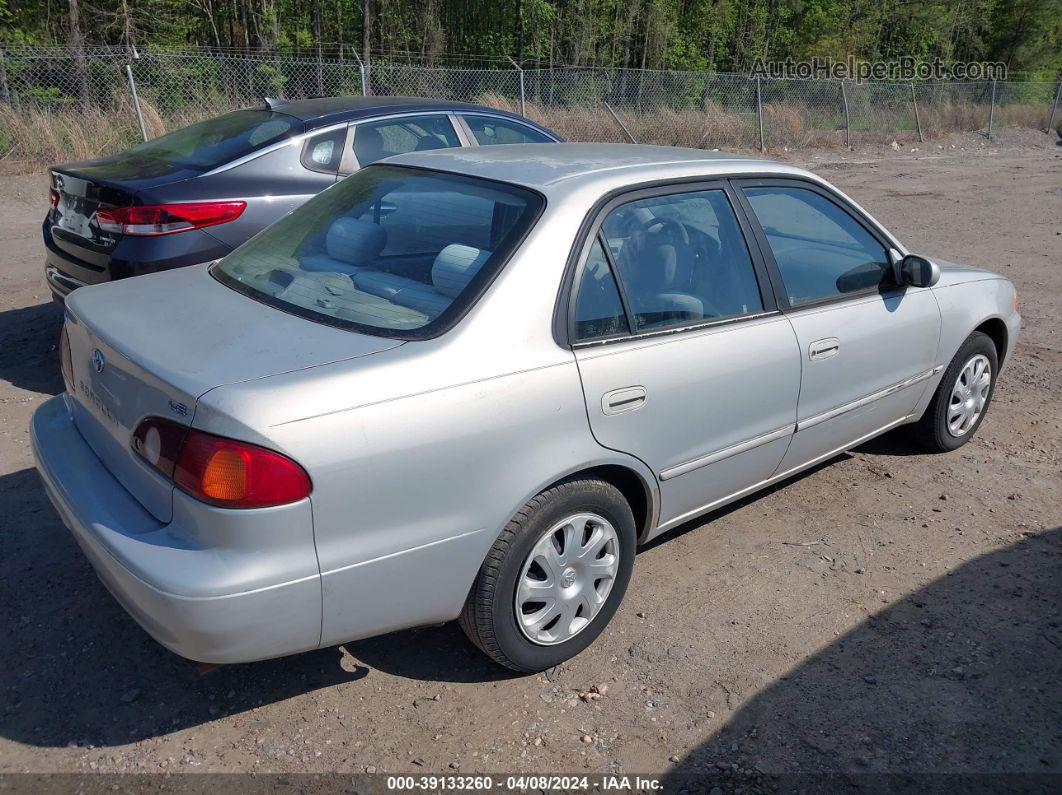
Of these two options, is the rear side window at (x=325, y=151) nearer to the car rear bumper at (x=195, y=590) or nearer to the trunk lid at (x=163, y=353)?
the trunk lid at (x=163, y=353)

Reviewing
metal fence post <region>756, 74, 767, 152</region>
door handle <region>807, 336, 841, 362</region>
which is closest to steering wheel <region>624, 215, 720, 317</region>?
door handle <region>807, 336, 841, 362</region>

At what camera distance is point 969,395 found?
4.96 metres

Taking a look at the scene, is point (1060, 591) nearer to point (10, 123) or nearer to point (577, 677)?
point (577, 677)

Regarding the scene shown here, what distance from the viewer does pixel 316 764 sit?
8.86ft

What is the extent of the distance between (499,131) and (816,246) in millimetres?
3320

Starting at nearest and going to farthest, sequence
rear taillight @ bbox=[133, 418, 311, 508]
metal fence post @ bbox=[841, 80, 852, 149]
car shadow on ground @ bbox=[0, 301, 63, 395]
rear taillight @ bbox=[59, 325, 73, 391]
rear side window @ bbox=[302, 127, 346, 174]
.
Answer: rear taillight @ bbox=[133, 418, 311, 508], rear taillight @ bbox=[59, 325, 73, 391], car shadow on ground @ bbox=[0, 301, 63, 395], rear side window @ bbox=[302, 127, 346, 174], metal fence post @ bbox=[841, 80, 852, 149]

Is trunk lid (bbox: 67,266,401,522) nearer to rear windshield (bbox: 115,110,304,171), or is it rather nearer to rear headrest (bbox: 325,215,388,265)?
rear headrest (bbox: 325,215,388,265)

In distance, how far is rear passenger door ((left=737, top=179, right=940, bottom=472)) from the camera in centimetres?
380

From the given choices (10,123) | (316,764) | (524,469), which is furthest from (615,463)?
(10,123)

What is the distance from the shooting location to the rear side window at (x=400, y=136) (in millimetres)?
6059

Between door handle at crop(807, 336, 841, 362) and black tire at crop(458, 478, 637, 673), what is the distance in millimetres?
1142

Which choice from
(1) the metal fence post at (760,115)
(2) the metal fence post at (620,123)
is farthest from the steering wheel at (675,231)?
(1) the metal fence post at (760,115)

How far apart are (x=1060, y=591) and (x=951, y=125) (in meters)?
27.1

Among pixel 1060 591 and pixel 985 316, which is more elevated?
pixel 985 316
